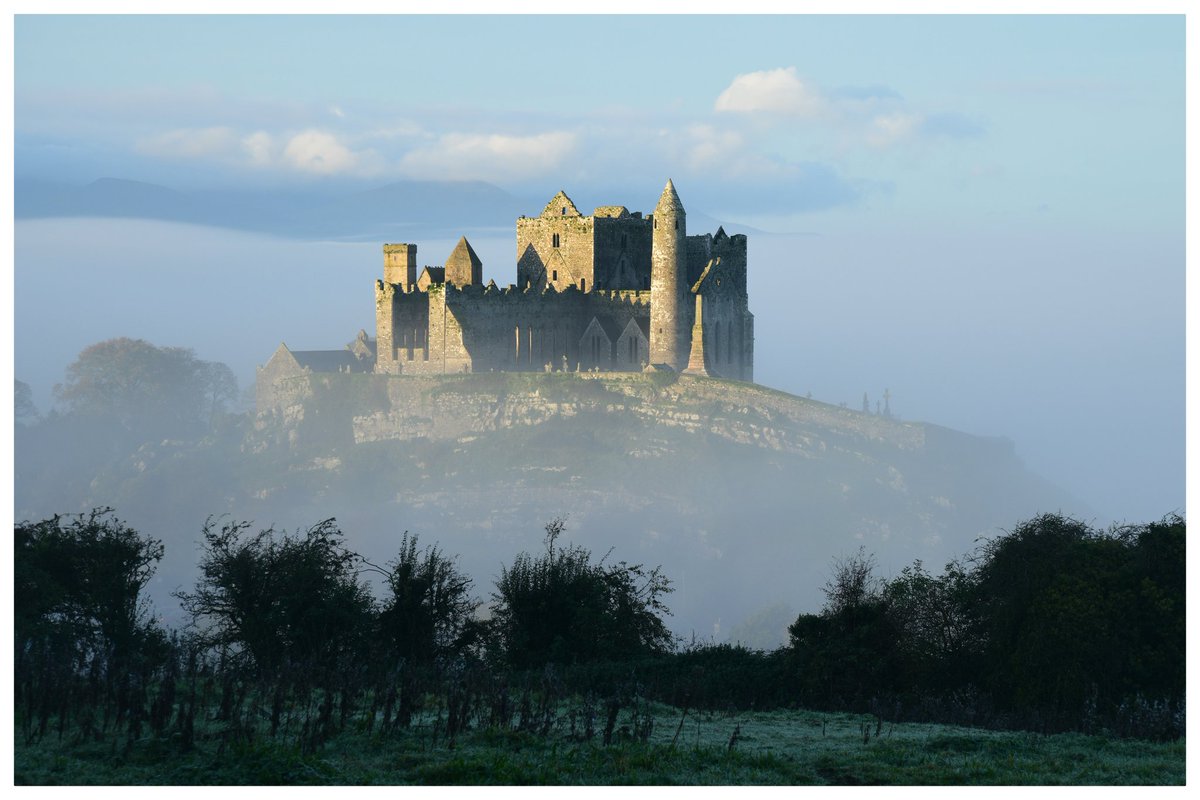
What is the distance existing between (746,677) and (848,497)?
71974mm

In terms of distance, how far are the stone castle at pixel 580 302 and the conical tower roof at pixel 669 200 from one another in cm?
8

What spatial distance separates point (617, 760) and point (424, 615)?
17.8 metres

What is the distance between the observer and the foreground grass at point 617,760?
1003 inches

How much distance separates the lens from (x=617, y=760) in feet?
87.2

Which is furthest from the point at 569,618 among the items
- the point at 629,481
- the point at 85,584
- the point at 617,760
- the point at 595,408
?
the point at 629,481

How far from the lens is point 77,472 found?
460ft

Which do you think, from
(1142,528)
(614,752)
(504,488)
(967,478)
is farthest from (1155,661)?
(967,478)

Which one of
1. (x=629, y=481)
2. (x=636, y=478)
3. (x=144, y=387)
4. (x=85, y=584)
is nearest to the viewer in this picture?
(x=85, y=584)

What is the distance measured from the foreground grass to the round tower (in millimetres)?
64040

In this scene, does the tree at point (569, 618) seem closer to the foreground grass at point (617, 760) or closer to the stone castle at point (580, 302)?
the foreground grass at point (617, 760)

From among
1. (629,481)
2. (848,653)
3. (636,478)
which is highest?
(636,478)

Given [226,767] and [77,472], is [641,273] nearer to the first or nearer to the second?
[77,472]

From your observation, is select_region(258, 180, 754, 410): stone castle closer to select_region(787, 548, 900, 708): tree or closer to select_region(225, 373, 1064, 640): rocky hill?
select_region(225, 373, 1064, 640): rocky hill

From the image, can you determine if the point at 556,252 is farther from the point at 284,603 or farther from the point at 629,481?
the point at 284,603
